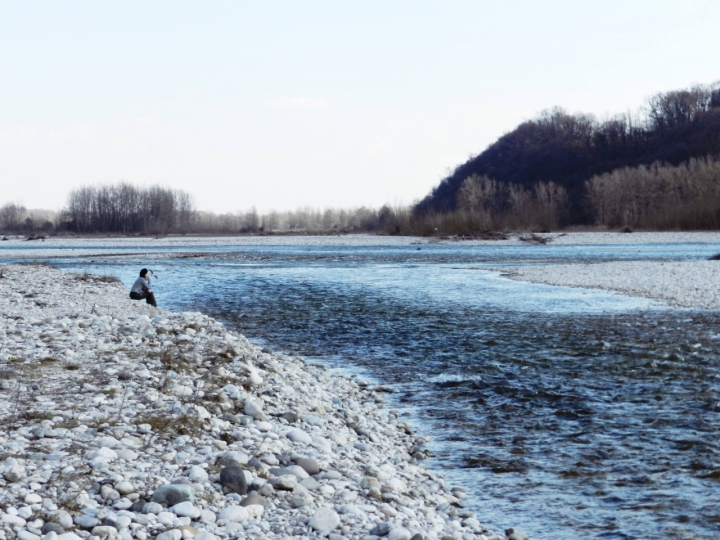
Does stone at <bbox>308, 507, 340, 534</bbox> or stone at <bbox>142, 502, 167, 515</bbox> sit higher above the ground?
stone at <bbox>142, 502, 167, 515</bbox>

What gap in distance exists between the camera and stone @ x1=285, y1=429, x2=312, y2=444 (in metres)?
8.18

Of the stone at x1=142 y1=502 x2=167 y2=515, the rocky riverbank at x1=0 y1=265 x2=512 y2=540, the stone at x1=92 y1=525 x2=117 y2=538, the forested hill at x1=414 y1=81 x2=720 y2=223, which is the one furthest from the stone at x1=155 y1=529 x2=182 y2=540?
the forested hill at x1=414 y1=81 x2=720 y2=223

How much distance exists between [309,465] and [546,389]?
5.70m

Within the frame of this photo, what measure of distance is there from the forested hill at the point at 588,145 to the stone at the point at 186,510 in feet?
505

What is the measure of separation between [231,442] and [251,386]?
8.31ft

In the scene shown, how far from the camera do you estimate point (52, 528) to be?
508 centimetres

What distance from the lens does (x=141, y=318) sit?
1530 cm

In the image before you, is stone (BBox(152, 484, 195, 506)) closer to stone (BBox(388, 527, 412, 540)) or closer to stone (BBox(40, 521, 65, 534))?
stone (BBox(40, 521, 65, 534))

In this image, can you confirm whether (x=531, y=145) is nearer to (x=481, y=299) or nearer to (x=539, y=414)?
(x=481, y=299)

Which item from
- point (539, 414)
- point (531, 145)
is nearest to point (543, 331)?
point (539, 414)

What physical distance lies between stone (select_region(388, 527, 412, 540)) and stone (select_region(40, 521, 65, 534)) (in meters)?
2.38

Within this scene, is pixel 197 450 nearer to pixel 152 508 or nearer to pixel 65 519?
pixel 152 508

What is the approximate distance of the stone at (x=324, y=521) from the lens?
570 cm

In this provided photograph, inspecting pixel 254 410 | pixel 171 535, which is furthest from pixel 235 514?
pixel 254 410
